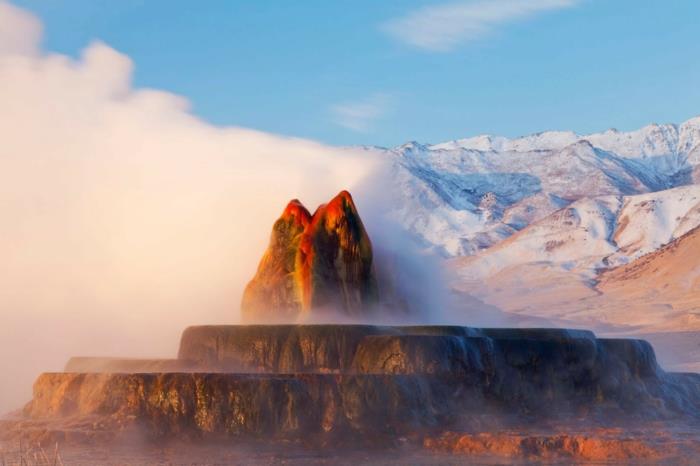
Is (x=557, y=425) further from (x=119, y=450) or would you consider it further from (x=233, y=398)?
(x=119, y=450)

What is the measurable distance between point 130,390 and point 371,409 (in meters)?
4.17

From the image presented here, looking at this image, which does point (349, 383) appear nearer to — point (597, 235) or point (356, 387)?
point (356, 387)

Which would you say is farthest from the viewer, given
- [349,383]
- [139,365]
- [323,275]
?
[323,275]

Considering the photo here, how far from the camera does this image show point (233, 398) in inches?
800

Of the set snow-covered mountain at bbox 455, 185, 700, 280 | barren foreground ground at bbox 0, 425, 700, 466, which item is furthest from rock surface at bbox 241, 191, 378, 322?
snow-covered mountain at bbox 455, 185, 700, 280

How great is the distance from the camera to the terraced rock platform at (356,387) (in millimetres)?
20406

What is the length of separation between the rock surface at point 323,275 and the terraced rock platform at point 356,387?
3.14 metres

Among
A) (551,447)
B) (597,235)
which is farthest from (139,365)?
(597,235)

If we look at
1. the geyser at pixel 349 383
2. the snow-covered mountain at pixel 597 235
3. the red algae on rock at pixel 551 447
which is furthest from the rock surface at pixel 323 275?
the snow-covered mountain at pixel 597 235

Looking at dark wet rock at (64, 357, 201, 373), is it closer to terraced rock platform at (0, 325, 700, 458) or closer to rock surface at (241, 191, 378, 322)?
terraced rock platform at (0, 325, 700, 458)

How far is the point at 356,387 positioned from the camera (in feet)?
67.9

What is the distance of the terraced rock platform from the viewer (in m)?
20.4

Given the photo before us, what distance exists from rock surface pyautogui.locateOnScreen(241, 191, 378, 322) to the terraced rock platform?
3.14m

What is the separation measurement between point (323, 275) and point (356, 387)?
5908 mm
